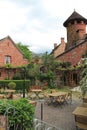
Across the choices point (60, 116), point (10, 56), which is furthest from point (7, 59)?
point (60, 116)

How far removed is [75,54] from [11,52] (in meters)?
9.85

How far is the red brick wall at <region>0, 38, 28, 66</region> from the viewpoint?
119 ft

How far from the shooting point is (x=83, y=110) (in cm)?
1062

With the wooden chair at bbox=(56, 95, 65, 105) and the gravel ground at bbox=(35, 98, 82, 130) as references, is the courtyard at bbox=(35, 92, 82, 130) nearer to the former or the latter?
the gravel ground at bbox=(35, 98, 82, 130)

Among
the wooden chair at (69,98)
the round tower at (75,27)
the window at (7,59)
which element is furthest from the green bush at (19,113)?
the round tower at (75,27)

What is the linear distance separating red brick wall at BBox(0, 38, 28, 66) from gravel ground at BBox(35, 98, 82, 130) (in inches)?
772

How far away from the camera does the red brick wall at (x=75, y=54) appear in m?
37.2

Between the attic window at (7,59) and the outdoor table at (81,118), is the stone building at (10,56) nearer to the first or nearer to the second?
the attic window at (7,59)

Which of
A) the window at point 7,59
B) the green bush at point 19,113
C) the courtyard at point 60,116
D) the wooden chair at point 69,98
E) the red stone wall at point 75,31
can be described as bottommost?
the courtyard at point 60,116

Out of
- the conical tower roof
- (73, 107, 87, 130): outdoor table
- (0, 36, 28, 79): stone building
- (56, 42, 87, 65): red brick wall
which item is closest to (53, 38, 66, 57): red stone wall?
the conical tower roof

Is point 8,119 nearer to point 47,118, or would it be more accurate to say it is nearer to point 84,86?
point 84,86

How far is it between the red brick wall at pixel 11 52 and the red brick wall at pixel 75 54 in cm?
665

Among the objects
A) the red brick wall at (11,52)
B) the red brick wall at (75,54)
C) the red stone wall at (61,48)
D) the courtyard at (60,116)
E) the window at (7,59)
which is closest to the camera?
the courtyard at (60,116)

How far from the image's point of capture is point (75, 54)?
125 feet
